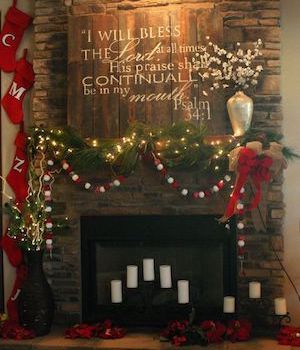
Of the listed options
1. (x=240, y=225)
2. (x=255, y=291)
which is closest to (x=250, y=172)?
(x=240, y=225)

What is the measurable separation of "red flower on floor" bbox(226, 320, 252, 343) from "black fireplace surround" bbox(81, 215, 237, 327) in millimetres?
235

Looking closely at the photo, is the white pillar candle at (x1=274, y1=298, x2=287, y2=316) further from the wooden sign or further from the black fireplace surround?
the wooden sign

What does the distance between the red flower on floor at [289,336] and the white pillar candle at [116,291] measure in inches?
42.2

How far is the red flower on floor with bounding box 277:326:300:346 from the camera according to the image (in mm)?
3500

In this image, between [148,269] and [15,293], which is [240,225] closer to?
[148,269]

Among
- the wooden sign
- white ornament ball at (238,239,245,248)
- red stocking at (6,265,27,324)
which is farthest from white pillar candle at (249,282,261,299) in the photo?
red stocking at (6,265,27,324)

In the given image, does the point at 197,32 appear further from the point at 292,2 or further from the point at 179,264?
the point at 179,264

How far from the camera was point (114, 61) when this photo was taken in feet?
12.8

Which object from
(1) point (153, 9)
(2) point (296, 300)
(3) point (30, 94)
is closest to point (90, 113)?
(3) point (30, 94)

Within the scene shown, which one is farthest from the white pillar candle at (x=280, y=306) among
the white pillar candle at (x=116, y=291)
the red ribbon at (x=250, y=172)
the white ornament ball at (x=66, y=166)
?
the white ornament ball at (x=66, y=166)

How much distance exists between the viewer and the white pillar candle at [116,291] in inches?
151

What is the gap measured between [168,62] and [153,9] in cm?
39

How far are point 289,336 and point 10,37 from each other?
9.21 feet

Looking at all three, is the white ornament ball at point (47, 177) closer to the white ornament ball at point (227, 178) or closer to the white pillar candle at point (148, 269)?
the white pillar candle at point (148, 269)
